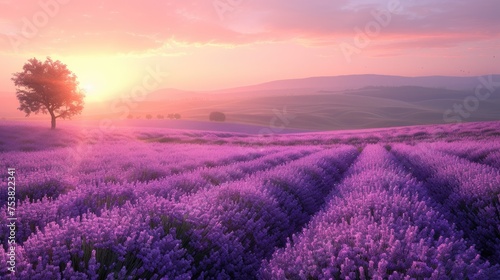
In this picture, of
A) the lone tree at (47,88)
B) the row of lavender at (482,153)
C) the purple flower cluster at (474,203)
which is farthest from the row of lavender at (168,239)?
the lone tree at (47,88)

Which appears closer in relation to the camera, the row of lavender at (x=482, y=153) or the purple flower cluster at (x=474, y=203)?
the purple flower cluster at (x=474, y=203)

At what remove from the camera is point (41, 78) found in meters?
22.7

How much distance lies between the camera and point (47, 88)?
23.1 m

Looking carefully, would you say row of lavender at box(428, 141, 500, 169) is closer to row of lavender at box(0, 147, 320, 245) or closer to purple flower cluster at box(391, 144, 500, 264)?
purple flower cluster at box(391, 144, 500, 264)

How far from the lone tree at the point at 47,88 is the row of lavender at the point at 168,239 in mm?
22983

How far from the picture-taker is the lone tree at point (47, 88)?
886 inches

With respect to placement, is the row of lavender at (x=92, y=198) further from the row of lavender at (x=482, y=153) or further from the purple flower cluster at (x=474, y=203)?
the row of lavender at (x=482, y=153)

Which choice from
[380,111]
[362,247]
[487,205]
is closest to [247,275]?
[362,247]

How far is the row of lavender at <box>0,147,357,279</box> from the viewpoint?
215cm

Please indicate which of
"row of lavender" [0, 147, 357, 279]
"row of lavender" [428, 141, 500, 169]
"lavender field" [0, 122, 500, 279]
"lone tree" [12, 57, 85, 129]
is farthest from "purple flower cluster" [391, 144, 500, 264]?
"lone tree" [12, 57, 85, 129]

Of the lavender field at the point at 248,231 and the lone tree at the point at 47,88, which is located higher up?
the lone tree at the point at 47,88

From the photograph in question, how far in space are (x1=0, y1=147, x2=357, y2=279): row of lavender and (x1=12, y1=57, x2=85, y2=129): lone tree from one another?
22983 mm

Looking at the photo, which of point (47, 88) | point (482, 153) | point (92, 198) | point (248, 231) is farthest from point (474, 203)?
→ point (47, 88)

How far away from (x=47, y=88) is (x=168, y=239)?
24875mm
